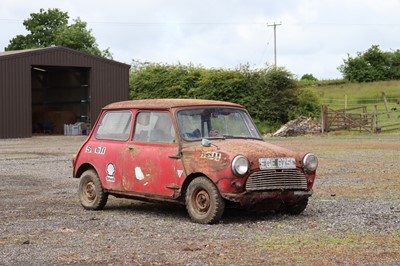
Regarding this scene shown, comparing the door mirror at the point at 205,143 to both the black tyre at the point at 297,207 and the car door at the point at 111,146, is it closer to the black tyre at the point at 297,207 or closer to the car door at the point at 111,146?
the black tyre at the point at 297,207

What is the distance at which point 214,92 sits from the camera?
44.8 metres

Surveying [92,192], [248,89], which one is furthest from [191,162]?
[248,89]

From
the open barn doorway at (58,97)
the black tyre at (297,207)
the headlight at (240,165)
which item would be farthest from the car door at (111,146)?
the open barn doorway at (58,97)

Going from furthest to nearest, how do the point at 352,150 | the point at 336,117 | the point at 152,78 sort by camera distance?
the point at 152,78 → the point at 336,117 → the point at 352,150

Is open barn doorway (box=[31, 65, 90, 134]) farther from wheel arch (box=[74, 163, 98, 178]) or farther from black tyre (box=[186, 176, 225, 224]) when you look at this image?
black tyre (box=[186, 176, 225, 224])

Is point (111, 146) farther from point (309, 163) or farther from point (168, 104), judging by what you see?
point (309, 163)

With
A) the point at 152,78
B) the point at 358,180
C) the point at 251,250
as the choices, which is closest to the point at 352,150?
the point at 358,180

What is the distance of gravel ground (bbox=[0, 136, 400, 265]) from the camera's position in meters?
7.20

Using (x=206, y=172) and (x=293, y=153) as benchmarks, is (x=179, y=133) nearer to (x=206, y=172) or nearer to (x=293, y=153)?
(x=206, y=172)

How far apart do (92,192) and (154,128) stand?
1.71m

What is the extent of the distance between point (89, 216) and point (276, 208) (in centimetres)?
282

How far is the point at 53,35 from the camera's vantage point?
81.6 m

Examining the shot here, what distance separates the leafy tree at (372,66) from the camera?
71688 mm

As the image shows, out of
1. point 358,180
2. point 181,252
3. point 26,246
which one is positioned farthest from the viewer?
point 358,180
